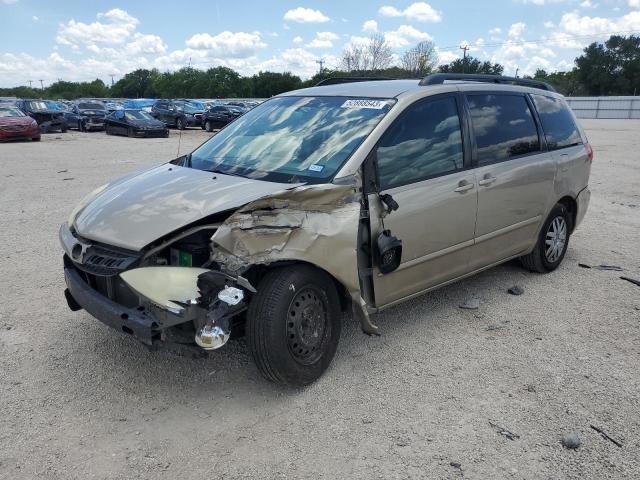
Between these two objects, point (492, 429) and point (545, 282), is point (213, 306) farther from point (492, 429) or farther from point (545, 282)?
point (545, 282)

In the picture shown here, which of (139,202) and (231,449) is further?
(139,202)

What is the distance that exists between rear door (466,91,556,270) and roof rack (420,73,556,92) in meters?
0.18

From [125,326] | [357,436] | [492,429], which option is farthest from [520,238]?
[125,326]

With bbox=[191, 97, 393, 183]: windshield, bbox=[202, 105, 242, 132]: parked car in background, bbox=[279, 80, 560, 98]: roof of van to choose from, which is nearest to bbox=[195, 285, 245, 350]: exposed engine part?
bbox=[191, 97, 393, 183]: windshield

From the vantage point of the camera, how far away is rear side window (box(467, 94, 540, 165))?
4352 millimetres

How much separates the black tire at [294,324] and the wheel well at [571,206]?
3230 mm

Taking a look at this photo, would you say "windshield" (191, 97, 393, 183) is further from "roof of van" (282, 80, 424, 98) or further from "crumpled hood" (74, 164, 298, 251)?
"crumpled hood" (74, 164, 298, 251)

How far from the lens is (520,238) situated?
4.91 meters

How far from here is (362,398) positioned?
129 inches

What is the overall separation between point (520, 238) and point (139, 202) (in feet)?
10.9

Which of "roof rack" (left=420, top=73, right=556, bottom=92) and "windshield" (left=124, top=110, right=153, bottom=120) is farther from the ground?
"roof rack" (left=420, top=73, right=556, bottom=92)

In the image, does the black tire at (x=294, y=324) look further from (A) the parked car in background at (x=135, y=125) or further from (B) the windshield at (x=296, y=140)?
(A) the parked car in background at (x=135, y=125)

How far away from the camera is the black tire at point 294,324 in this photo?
303 centimetres

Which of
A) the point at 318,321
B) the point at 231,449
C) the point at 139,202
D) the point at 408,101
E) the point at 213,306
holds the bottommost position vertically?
the point at 231,449
